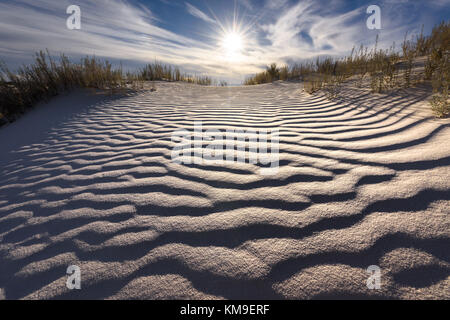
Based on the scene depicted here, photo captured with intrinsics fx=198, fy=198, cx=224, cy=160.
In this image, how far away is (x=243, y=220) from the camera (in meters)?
1.29

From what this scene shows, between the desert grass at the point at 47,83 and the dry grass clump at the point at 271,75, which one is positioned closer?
the desert grass at the point at 47,83

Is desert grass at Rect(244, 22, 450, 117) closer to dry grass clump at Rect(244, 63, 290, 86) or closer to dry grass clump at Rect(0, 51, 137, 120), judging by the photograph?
dry grass clump at Rect(244, 63, 290, 86)

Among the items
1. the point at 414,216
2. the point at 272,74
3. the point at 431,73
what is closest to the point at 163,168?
the point at 414,216

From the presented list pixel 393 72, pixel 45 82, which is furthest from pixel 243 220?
pixel 45 82


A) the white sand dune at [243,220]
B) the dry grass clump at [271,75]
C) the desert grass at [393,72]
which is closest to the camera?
the white sand dune at [243,220]

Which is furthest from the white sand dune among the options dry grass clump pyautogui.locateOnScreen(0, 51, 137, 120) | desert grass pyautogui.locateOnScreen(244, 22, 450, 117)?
dry grass clump pyautogui.locateOnScreen(0, 51, 137, 120)

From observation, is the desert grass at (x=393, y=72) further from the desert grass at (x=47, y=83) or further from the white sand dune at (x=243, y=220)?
the desert grass at (x=47, y=83)

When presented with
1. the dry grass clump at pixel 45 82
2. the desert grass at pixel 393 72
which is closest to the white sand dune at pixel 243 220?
the desert grass at pixel 393 72

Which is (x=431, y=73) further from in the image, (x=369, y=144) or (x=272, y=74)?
(x=272, y=74)

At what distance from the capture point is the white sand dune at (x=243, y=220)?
38.0 inches

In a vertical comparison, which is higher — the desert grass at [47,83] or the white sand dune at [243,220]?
the desert grass at [47,83]

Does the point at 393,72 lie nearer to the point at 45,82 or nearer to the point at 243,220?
the point at 243,220
